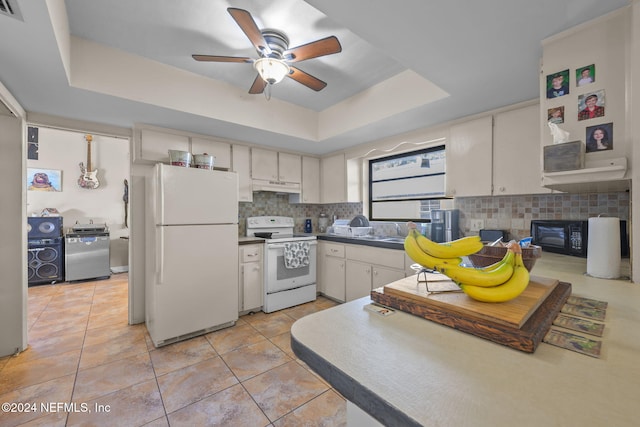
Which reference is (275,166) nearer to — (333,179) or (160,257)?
(333,179)

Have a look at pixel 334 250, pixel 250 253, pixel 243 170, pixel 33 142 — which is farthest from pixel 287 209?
pixel 33 142

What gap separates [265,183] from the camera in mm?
3477

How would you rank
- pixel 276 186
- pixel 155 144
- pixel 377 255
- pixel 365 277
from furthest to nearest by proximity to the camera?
pixel 276 186
pixel 365 277
pixel 377 255
pixel 155 144

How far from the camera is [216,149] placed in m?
3.10

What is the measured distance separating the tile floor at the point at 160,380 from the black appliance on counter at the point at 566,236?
5.86 ft

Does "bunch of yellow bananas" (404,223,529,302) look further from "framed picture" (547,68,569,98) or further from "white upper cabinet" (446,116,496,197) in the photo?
"white upper cabinet" (446,116,496,197)

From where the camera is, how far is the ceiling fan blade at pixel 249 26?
4.44 ft

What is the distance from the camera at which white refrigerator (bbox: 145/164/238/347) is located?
90.3 inches

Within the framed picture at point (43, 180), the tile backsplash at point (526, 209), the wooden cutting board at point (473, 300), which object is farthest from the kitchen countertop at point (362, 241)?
the framed picture at point (43, 180)

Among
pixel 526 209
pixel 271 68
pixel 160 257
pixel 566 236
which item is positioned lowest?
pixel 160 257

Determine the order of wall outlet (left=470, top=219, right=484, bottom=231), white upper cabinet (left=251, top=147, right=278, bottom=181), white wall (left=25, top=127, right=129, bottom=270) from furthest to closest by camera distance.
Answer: white wall (left=25, top=127, right=129, bottom=270)
white upper cabinet (left=251, top=147, right=278, bottom=181)
wall outlet (left=470, top=219, right=484, bottom=231)

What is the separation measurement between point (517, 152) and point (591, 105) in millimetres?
999

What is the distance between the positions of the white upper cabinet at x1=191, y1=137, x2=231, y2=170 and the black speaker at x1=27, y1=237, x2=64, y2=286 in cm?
351

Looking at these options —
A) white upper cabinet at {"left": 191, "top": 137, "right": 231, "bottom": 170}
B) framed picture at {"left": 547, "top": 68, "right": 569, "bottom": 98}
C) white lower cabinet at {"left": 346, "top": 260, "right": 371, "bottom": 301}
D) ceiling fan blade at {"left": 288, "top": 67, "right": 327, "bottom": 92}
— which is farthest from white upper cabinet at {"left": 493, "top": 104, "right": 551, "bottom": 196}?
white upper cabinet at {"left": 191, "top": 137, "right": 231, "bottom": 170}
